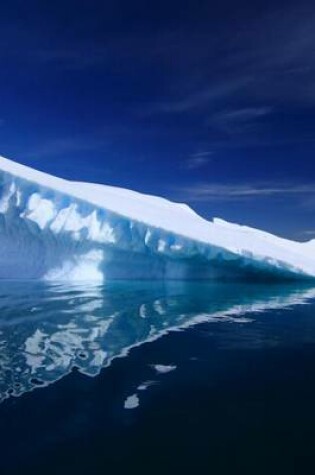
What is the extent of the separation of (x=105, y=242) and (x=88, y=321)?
7.91 m

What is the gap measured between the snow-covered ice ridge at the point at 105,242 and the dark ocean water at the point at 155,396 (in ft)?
21.7

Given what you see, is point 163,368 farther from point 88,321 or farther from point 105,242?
point 105,242

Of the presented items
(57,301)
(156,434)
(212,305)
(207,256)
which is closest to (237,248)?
(207,256)

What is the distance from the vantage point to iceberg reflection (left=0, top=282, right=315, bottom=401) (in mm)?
4070

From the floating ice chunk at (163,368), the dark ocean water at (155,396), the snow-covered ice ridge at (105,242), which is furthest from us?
the snow-covered ice ridge at (105,242)

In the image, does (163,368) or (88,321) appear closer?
(163,368)

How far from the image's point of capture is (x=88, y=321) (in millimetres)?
6609

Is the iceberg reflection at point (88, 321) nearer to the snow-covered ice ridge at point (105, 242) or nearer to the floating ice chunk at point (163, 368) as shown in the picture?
the floating ice chunk at point (163, 368)

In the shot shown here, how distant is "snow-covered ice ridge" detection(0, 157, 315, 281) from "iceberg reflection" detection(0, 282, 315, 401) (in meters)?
1.89

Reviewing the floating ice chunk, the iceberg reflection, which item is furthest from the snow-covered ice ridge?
the floating ice chunk

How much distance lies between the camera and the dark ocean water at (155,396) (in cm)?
248

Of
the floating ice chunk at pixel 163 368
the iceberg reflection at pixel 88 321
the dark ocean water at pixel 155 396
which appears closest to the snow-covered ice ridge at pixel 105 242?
the iceberg reflection at pixel 88 321

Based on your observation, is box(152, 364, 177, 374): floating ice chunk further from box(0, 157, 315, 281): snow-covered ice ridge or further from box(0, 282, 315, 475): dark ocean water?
box(0, 157, 315, 281): snow-covered ice ridge

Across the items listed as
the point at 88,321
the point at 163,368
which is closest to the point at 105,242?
the point at 88,321
